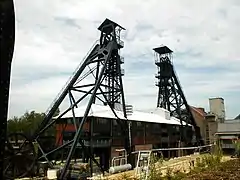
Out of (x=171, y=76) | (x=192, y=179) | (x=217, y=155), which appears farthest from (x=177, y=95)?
(x=192, y=179)

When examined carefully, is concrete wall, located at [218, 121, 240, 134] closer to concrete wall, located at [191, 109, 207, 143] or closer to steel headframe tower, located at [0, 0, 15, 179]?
concrete wall, located at [191, 109, 207, 143]

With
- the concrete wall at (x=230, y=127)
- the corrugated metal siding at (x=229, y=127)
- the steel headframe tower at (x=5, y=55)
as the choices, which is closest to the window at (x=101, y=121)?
the concrete wall at (x=230, y=127)

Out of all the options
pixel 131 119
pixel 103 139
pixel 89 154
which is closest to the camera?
pixel 89 154

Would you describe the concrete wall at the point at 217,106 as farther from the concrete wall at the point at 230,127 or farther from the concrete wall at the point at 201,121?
the concrete wall at the point at 230,127

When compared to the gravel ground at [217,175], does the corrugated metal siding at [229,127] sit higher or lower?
higher

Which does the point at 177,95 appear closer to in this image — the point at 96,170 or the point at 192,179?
Result: the point at 96,170

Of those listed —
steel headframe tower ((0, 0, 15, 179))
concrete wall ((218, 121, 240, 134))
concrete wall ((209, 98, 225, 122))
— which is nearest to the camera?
steel headframe tower ((0, 0, 15, 179))

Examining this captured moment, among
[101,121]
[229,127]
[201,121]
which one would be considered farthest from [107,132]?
[201,121]

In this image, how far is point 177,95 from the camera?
4156 cm

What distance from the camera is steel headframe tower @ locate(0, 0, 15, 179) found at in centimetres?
189

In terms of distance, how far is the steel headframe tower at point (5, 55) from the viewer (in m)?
1.89

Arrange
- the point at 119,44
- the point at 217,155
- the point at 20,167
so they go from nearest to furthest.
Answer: the point at 20,167 < the point at 217,155 < the point at 119,44

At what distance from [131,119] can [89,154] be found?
8081 millimetres

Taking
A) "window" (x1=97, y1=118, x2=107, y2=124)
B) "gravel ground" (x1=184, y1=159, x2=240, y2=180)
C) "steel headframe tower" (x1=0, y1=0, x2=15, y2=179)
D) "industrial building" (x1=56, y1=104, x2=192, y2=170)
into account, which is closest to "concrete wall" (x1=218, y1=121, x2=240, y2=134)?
"industrial building" (x1=56, y1=104, x2=192, y2=170)
